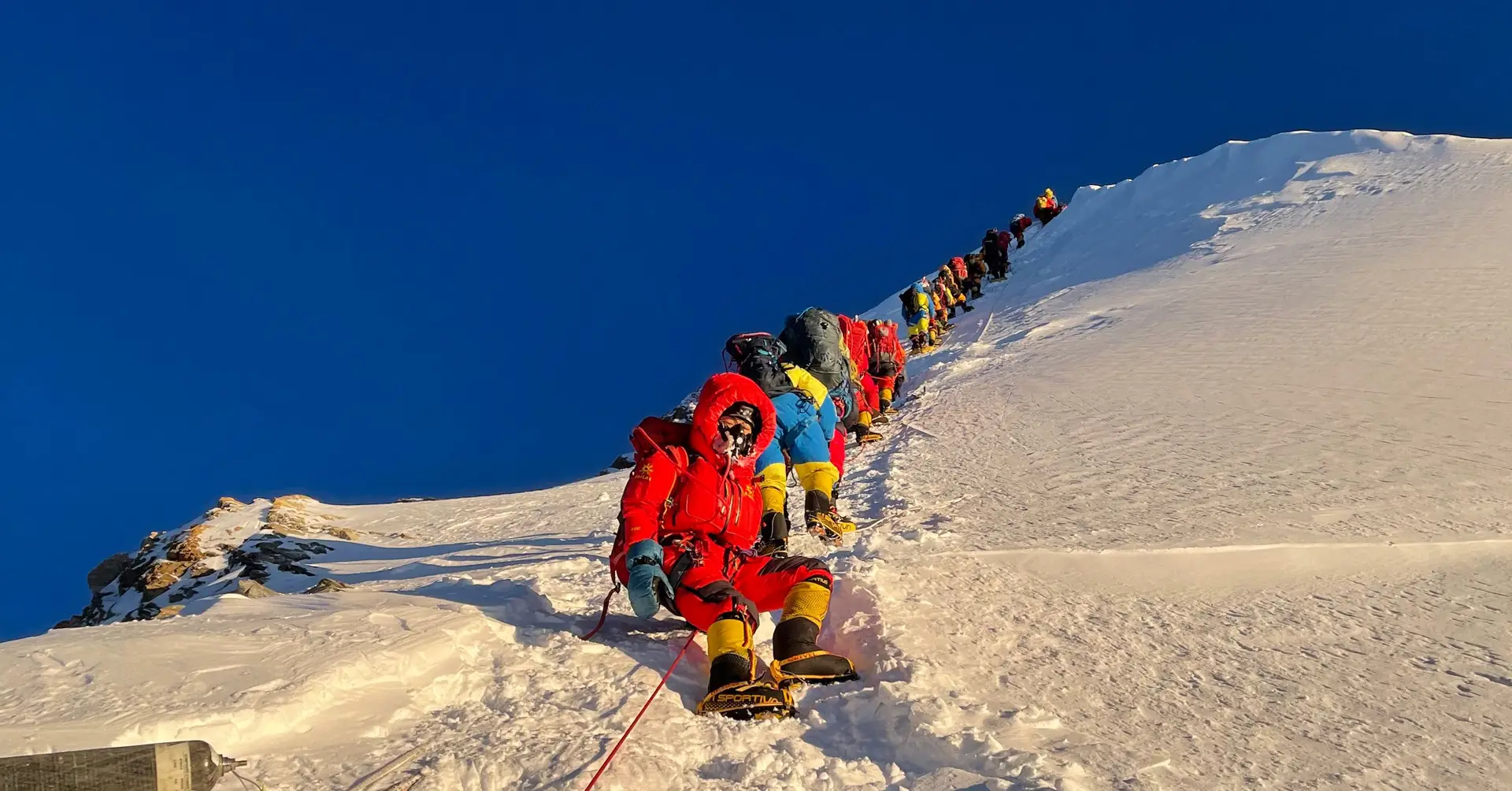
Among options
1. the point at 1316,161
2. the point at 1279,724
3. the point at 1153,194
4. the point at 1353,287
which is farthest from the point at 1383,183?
the point at 1279,724

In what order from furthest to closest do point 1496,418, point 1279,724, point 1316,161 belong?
point 1316,161, point 1496,418, point 1279,724

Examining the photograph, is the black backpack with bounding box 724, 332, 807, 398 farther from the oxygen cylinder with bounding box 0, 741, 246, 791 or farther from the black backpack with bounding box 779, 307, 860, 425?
the oxygen cylinder with bounding box 0, 741, 246, 791

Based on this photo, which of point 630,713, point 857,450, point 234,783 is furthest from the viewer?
point 857,450

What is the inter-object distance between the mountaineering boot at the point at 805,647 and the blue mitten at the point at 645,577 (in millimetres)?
487

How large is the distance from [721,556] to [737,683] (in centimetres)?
86

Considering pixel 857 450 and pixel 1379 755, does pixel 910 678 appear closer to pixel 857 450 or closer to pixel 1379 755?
pixel 1379 755

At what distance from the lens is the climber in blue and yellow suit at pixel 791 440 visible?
13.7ft

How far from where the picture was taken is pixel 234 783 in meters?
1.97

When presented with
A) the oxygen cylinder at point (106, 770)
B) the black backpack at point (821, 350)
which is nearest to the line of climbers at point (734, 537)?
the oxygen cylinder at point (106, 770)

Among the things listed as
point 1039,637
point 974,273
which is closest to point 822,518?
point 1039,637

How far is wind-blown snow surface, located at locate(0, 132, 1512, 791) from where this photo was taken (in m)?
2.19

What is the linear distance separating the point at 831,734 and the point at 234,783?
1.55m

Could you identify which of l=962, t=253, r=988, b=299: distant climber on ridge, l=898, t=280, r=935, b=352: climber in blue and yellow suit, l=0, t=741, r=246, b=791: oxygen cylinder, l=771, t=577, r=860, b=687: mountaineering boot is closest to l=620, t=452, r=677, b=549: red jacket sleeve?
l=771, t=577, r=860, b=687: mountaineering boot

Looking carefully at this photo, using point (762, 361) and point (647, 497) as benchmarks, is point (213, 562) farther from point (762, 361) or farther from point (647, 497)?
point (647, 497)
